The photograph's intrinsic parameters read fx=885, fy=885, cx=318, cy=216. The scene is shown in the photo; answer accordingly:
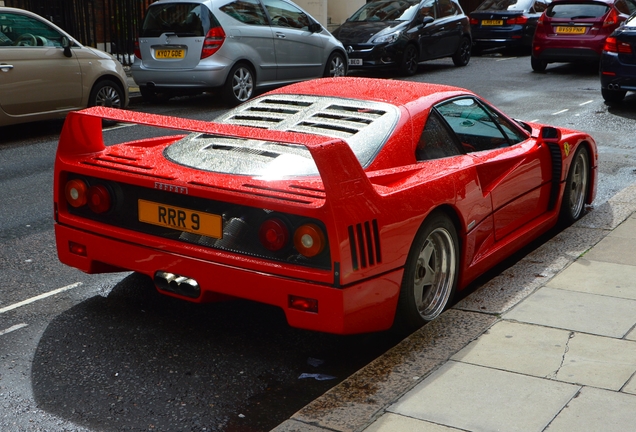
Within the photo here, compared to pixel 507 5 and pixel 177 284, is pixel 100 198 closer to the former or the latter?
pixel 177 284

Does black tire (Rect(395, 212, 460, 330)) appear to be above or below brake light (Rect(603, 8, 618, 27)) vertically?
below

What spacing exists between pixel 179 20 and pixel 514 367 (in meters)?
10.3

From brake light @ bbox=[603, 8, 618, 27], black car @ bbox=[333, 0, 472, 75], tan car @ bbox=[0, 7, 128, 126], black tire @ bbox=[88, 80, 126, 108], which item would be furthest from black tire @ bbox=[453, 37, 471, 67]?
tan car @ bbox=[0, 7, 128, 126]

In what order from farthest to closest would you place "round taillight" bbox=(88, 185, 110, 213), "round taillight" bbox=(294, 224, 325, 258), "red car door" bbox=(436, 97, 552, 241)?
"red car door" bbox=(436, 97, 552, 241) → "round taillight" bbox=(88, 185, 110, 213) → "round taillight" bbox=(294, 224, 325, 258)

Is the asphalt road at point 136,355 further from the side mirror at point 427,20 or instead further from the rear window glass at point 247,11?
the side mirror at point 427,20

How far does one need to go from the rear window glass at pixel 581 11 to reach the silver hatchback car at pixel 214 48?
6.27m

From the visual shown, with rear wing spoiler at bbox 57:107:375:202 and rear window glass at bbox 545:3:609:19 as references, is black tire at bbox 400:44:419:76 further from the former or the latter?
rear wing spoiler at bbox 57:107:375:202

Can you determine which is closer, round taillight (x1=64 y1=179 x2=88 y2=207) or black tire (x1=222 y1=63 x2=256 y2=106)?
round taillight (x1=64 y1=179 x2=88 y2=207)

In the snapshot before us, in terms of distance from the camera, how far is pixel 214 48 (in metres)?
12.9

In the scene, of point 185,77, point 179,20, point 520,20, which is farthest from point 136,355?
point 520,20

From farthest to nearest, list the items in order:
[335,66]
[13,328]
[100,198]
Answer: [335,66]
[13,328]
[100,198]

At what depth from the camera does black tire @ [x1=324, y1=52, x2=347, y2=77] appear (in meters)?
15.2

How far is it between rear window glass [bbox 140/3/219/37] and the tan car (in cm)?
168

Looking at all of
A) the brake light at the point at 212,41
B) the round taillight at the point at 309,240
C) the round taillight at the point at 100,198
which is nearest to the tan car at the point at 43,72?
the brake light at the point at 212,41
